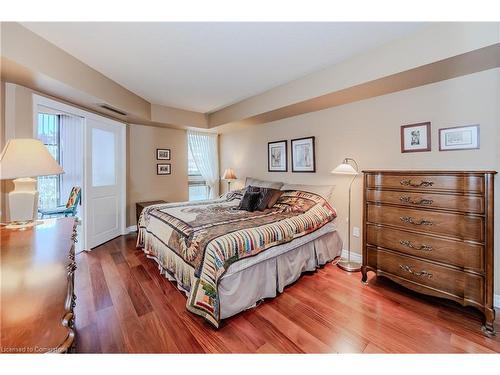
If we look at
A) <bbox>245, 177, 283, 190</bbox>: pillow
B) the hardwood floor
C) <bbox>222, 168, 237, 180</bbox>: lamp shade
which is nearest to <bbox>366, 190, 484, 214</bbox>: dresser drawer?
the hardwood floor

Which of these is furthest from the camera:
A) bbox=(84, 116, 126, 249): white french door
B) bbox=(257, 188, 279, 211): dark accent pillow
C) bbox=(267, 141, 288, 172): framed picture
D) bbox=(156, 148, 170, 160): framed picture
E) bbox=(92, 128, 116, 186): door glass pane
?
bbox=(156, 148, 170, 160): framed picture

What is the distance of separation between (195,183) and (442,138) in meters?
4.56

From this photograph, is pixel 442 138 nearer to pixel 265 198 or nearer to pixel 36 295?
pixel 265 198

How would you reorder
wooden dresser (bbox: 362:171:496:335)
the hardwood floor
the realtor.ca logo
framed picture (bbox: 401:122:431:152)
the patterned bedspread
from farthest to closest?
framed picture (bbox: 401:122:431:152)
the patterned bedspread
wooden dresser (bbox: 362:171:496:335)
the hardwood floor
the realtor.ca logo

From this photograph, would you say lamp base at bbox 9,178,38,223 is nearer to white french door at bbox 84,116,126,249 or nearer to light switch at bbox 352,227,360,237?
white french door at bbox 84,116,126,249

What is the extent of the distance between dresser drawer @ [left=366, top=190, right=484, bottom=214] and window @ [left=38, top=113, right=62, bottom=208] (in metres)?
5.52

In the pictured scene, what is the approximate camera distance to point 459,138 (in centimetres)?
213

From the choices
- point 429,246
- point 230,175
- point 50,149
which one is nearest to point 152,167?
point 230,175

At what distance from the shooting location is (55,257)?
3.81 ft

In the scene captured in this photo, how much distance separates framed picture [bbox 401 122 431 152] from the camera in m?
2.33

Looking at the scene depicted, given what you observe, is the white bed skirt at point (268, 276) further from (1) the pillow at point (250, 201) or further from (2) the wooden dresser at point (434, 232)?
(1) the pillow at point (250, 201)

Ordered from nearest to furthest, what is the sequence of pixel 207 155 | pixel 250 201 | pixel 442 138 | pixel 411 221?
1. pixel 411 221
2. pixel 442 138
3. pixel 250 201
4. pixel 207 155
